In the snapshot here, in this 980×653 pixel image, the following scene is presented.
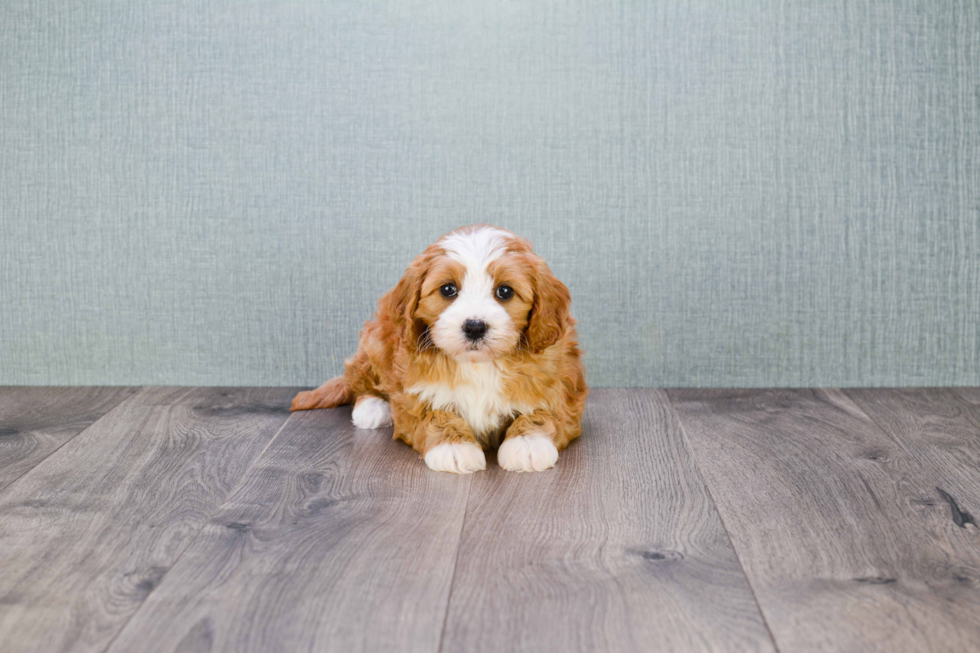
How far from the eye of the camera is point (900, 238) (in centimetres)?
245

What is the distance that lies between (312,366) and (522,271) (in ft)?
3.36

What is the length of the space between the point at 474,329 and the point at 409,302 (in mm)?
185

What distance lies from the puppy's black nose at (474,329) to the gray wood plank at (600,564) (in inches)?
11.4

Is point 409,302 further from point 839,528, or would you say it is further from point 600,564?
point 839,528

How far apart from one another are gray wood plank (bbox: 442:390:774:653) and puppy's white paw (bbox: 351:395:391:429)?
424mm

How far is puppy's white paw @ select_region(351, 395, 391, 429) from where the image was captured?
2100 mm

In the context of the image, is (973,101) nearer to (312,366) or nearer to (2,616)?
(312,366)

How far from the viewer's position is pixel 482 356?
171cm

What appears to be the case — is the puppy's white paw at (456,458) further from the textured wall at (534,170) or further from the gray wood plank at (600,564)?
the textured wall at (534,170)

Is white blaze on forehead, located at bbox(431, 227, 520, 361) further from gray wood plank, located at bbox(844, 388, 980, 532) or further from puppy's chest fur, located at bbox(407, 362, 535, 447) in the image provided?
gray wood plank, located at bbox(844, 388, 980, 532)

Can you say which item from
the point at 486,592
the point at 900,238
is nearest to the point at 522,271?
the point at 486,592

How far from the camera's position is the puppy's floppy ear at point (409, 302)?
5.82 ft

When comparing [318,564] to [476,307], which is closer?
[318,564]

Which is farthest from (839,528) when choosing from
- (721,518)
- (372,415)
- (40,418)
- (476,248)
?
(40,418)
